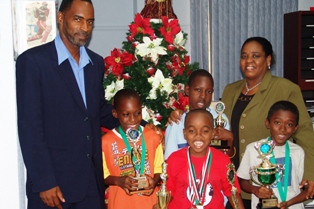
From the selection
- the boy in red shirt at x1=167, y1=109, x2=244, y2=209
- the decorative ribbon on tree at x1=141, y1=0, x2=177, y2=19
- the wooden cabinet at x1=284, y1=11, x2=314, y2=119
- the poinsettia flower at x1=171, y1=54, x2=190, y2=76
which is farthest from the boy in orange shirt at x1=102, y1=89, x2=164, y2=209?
the wooden cabinet at x1=284, y1=11, x2=314, y2=119

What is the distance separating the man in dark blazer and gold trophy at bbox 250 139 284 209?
0.90 meters

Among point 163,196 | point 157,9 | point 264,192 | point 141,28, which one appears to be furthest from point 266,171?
point 157,9

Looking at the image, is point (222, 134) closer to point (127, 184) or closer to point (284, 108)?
point (284, 108)

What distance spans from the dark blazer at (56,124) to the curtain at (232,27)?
431cm

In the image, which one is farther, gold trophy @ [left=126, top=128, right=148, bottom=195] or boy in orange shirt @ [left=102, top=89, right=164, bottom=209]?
boy in orange shirt @ [left=102, top=89, right=164, bottom=209]

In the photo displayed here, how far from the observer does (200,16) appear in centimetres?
664

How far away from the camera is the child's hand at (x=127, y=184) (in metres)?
2.57

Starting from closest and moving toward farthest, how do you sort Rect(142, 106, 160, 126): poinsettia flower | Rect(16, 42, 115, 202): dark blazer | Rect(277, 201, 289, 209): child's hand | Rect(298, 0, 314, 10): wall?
1. Rect(16, 42, 115, 202): dark blazer
2. Rect(277, 201, 289, 209): child's hand
3. Rect(142, 106, 160, 126): poinsettia flower
4. Rect(298, 0, 314, 10): wall

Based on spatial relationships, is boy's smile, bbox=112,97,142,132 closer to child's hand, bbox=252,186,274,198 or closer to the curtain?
child's hand, bbox=252,186,274,198

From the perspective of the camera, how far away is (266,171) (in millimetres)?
2562

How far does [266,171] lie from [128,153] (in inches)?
31.8

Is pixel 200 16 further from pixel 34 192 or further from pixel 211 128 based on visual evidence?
pixel 34 192

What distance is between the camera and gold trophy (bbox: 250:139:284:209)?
2.57 m

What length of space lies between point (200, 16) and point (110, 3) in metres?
1.32
